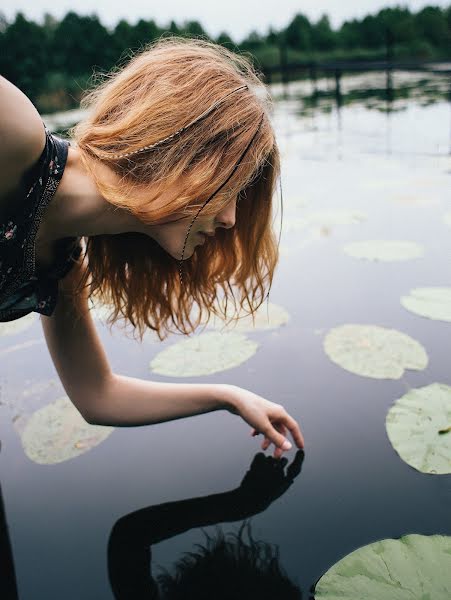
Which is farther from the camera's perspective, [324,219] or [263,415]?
[324,219]

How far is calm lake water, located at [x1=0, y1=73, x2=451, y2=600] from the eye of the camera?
0.72 m

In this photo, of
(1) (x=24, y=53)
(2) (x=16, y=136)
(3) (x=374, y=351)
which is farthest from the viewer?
(1) (x=24, y=53)

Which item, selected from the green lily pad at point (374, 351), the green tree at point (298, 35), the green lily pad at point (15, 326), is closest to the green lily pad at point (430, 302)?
the green lily pad at point (374, 351)

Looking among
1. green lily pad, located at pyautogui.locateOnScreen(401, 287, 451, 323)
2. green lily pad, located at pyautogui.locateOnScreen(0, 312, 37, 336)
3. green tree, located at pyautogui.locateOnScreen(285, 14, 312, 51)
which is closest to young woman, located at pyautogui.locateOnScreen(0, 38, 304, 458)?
green lily pad, located at pyautogui.locateOnScreen(401, 287, 451, 323)

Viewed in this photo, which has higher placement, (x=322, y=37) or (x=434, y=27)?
(x=322, y=37)

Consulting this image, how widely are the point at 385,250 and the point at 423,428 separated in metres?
0.95

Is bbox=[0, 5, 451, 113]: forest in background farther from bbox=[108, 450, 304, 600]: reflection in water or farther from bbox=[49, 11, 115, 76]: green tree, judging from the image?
bbox=[108, 450, 304, 600]: reflection in water

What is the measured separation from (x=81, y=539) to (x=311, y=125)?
4.86m

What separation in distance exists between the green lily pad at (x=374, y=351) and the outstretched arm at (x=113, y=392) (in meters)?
0.32

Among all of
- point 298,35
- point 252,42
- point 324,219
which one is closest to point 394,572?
point 324,219

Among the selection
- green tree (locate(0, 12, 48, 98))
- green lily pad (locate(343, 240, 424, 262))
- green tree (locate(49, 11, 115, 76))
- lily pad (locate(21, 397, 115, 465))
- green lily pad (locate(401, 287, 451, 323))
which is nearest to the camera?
lily pad (locate(21, 397, 115, 465))

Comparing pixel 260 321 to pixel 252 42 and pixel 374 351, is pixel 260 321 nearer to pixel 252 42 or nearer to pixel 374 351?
pixel 374 351

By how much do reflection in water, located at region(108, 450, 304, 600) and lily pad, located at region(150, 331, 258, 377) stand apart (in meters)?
0.32

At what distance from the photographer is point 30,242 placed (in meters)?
0.58
